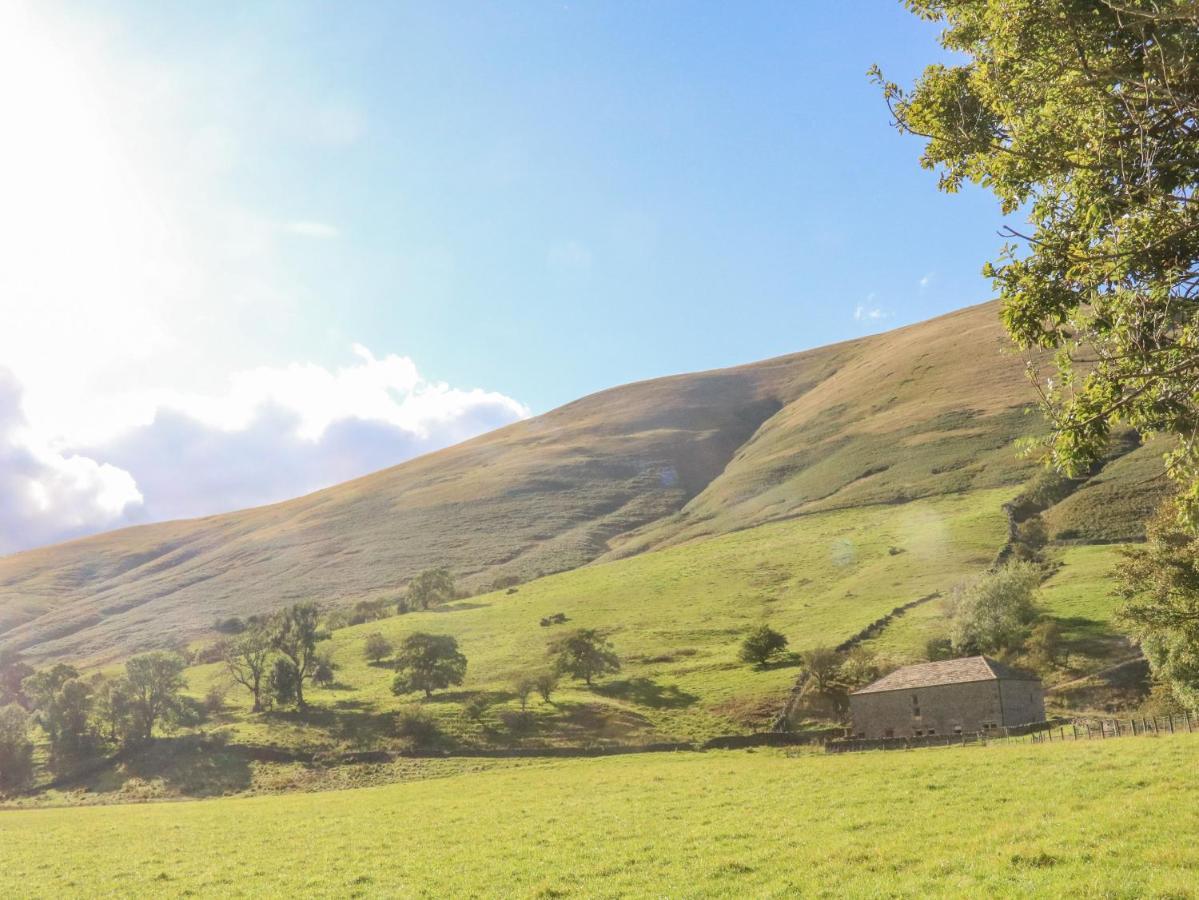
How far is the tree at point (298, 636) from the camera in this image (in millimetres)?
88688

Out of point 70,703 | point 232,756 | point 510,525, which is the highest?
point 510,525

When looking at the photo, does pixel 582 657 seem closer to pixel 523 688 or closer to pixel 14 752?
pixel 523 688

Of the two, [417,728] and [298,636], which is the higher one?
[298,636]

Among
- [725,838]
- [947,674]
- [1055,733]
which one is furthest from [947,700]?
[725,838]

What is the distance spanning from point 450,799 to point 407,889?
21344 millimetres

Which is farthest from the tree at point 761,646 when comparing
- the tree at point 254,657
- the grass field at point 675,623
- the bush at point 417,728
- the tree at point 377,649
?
the tree at point 254,657

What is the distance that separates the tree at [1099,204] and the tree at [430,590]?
12948cm

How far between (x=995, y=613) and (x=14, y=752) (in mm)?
83001

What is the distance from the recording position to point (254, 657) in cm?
9000

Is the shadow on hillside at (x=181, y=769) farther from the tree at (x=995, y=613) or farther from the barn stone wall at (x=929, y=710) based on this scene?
the tree at (x=995, y=613)

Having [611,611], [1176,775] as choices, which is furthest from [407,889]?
[611,611]

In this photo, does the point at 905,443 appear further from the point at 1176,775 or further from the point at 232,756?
the point at 1176,775

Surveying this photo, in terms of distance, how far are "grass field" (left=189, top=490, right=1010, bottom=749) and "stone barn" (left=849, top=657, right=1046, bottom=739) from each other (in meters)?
8.58

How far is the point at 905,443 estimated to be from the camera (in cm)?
16662
